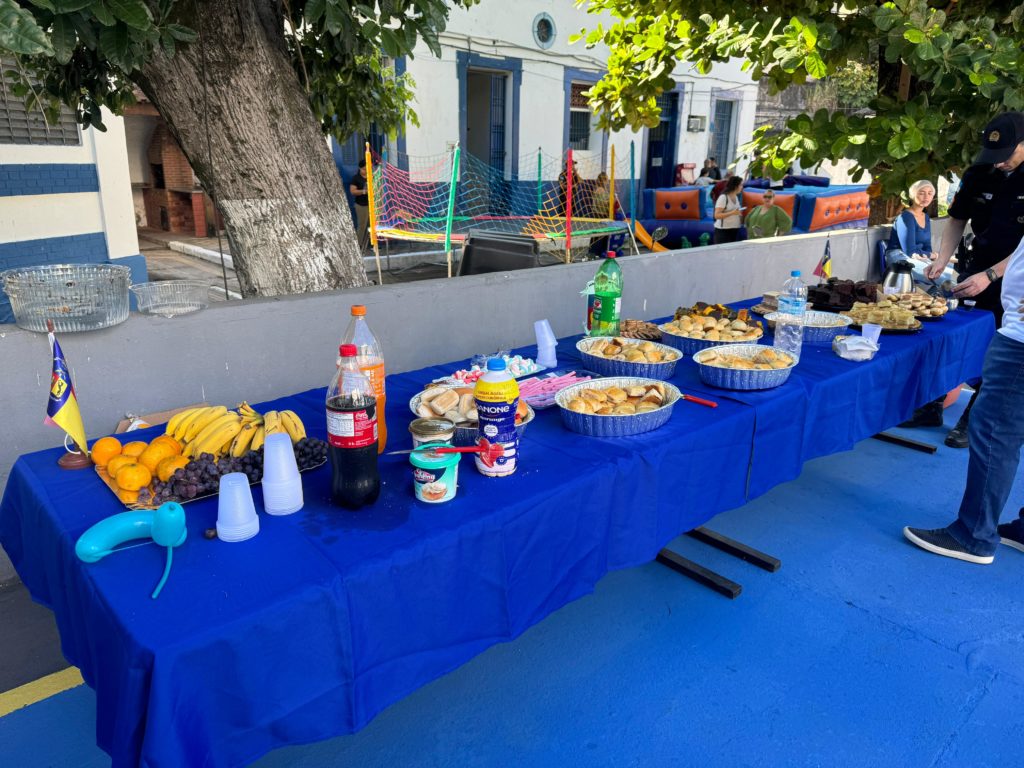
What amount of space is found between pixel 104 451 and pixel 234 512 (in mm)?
619

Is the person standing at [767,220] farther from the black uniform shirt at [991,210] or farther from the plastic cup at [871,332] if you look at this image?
the plastic cup at [871,332]

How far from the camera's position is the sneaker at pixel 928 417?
4.86 metres

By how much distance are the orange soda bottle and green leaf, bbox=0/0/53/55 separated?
958 mm

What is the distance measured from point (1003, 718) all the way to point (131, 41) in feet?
12.0

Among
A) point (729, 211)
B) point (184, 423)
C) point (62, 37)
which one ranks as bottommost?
point (184, 423)

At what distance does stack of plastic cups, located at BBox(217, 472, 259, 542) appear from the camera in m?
1.51

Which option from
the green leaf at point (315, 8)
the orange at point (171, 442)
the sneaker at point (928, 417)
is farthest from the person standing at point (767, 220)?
the orange at point (171, 442)

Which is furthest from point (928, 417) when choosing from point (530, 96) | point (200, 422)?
point (530, 96)

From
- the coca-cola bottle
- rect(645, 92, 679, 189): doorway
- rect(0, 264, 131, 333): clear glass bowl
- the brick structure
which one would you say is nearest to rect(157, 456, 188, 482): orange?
the coca-cola bottle

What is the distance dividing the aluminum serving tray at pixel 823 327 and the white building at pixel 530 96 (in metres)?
8.99

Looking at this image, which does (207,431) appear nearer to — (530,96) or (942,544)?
(942,544)

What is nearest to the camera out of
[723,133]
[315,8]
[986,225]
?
[315,8]

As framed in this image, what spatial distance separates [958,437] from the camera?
4.56 metres

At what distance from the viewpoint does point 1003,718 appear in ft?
7.41
